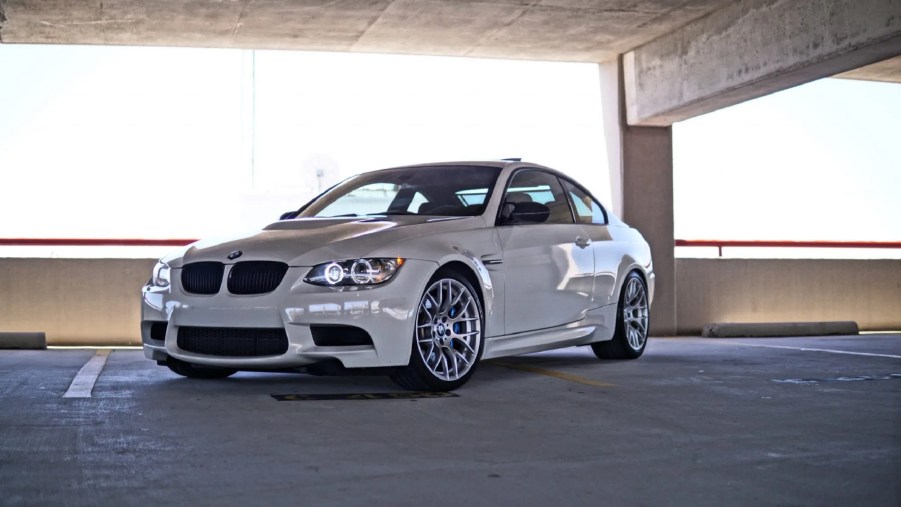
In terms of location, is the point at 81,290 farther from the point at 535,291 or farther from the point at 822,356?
the point at 822,356

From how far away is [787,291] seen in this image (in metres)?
14.2

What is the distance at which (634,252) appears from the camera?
871cm

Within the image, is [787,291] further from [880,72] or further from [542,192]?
[542,192]

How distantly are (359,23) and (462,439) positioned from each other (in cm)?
763

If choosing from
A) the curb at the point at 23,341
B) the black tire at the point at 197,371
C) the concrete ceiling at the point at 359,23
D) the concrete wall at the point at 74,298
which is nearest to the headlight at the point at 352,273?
the black tire at the point at 197,371

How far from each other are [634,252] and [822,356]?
6.30 feet

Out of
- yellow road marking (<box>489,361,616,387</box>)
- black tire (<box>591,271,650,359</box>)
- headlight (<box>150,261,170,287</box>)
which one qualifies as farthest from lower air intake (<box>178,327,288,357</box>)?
black tire (<box>591,271,650,359</box>)

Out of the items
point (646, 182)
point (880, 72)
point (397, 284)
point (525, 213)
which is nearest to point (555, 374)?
point (525, 213)

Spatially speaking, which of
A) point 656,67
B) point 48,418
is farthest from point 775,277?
point 48,418

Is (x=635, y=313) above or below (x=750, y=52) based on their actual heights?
below

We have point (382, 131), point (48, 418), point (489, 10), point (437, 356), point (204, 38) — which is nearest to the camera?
point (48, 418)

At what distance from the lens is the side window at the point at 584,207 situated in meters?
8.16

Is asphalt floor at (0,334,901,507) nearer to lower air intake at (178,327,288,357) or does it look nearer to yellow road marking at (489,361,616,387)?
yellow road marking at (489,361,616,387)

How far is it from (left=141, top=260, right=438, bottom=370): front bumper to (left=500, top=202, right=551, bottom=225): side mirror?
42.1 inches
